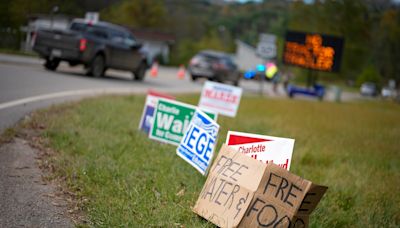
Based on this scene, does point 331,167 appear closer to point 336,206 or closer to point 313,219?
point 336,206

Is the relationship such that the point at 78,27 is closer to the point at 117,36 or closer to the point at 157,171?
the point at 117,36

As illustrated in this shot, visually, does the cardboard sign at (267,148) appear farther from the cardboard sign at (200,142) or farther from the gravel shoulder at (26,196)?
the gravel shoulder at (26,196)

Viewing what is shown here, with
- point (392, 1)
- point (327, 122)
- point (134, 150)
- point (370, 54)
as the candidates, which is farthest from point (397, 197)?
point (370, 54)

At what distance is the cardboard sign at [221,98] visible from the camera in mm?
10453

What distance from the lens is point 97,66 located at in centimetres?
1858

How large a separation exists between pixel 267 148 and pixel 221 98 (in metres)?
5.65

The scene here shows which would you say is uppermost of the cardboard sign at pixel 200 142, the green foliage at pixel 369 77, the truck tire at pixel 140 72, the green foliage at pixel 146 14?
the cardboard sign at pixel 200 142

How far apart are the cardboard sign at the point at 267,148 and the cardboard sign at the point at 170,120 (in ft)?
9.51

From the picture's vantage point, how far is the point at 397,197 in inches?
270

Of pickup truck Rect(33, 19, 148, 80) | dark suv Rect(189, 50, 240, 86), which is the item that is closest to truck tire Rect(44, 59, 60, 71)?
pickup truck Rect(33, 19, 148, 80)

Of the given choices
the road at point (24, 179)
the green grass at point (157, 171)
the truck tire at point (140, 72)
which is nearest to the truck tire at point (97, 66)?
the truck tire at point (140, 72)

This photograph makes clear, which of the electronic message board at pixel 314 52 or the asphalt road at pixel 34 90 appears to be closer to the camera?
the asphalt road at pixel 34 90

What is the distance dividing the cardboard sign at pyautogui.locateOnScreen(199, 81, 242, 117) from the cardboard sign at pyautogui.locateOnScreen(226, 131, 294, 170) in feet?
17.7

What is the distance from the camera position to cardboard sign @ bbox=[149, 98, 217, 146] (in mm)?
7945
